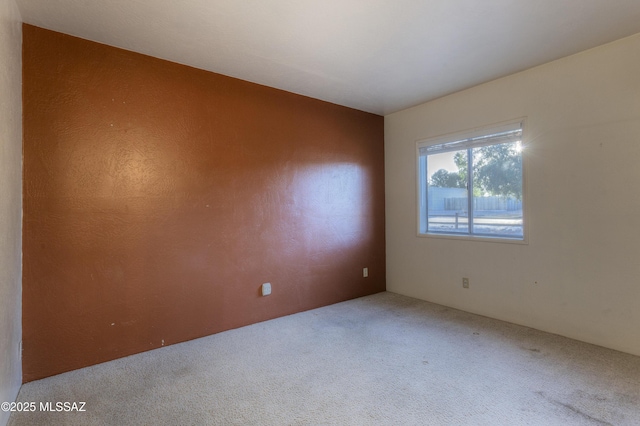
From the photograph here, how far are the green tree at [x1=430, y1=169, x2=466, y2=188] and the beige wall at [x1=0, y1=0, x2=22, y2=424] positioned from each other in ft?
12.9

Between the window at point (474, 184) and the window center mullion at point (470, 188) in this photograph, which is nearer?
the window at point (474, 184)

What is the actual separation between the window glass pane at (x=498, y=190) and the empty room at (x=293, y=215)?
2cm

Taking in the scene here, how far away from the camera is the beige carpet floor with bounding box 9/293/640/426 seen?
175 cm

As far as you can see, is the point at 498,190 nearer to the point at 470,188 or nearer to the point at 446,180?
the point at 470,188

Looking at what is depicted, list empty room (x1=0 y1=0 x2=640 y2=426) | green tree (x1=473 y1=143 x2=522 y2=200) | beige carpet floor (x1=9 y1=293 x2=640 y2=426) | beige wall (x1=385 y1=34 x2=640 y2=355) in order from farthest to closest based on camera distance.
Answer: green tree (x1=473 y1=143 x2=522 y2=200) → beige wall (x1=385 y1=34 x2=640 y2=355) → empty room (x1=0 y1=0 x2=640 y2=426) → beige carpet floor (x1=9 y1=293 x2=640 y2=426)

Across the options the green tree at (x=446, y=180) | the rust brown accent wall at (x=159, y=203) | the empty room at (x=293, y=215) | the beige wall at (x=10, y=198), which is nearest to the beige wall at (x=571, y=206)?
the empty room at (x=293, y=215)

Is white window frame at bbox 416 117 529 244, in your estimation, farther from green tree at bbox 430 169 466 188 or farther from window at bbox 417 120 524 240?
green tree at bbox 430 169 466 188

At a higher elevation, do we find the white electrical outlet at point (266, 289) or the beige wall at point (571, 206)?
the beige wall at point (571, 206)

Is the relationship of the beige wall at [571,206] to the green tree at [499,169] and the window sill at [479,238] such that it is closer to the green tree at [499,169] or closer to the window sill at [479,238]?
the window sill at [479,238]

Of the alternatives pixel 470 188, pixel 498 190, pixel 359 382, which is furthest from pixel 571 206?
pixel 359 382

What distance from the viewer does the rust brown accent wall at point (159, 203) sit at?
2.21 metres

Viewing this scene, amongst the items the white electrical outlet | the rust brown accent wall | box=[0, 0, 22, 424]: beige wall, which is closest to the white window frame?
the rust brown accent wall

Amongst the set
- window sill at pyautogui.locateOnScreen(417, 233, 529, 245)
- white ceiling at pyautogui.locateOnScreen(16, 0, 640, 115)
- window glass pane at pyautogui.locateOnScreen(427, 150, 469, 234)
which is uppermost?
white ceiling at pyautogui.locateOnScreen(16, 0, 640, 115)

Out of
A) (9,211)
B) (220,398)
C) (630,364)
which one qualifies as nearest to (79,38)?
(9,211)
